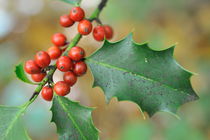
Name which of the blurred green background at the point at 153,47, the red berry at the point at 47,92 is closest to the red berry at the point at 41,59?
the red berry at the point at 47,92

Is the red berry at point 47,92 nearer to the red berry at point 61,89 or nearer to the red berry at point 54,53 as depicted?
the red berry at point 61,89

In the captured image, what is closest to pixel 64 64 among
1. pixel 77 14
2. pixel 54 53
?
pixel 54 53

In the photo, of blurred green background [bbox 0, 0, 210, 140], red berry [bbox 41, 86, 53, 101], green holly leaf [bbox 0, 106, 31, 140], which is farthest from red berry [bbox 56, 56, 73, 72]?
blurred green background [bbox 0, 0, 210, 140]

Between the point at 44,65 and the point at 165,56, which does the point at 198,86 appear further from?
the point at 44,65

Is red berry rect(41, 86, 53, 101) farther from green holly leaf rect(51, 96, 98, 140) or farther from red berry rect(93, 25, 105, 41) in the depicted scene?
red berry rect(93, 25, 105, 41)

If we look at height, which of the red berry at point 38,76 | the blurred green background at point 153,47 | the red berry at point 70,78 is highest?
the red berry at point 70,78

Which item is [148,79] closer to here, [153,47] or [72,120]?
[72,120]
